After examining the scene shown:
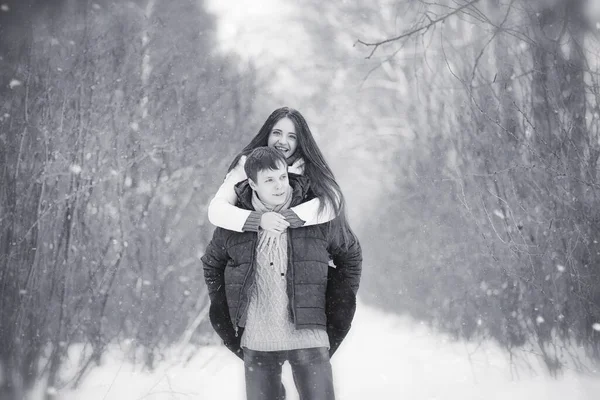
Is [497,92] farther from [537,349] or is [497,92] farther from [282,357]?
[282,357]

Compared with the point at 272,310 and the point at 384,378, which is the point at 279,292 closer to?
the point at 272,310

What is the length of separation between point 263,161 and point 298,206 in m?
0.14

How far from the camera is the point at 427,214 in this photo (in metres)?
2.78

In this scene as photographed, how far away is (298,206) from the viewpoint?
4.17 feet

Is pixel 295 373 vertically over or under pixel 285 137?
under

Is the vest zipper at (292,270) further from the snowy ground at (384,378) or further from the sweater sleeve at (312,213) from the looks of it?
the snowy ground at (384,378)

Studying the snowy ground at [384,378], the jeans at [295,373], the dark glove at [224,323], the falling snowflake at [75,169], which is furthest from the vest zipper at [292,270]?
the falling snowflake at [75,169]

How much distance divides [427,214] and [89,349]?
5.82 feet

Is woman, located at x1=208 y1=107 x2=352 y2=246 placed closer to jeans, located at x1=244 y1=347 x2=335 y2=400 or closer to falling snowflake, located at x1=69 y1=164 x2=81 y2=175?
jeans, located at x1=244 y1=347 x2=335 y2=400

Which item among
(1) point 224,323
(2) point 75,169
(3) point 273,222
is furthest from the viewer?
(2) point 75,169

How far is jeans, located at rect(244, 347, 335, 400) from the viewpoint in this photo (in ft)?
4.08

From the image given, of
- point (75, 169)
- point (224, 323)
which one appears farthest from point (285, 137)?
point (75, 169)

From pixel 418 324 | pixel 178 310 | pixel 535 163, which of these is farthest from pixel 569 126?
pixel 178 310

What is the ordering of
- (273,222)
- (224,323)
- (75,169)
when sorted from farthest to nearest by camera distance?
(75,169) < (224,323) < (273,222)
